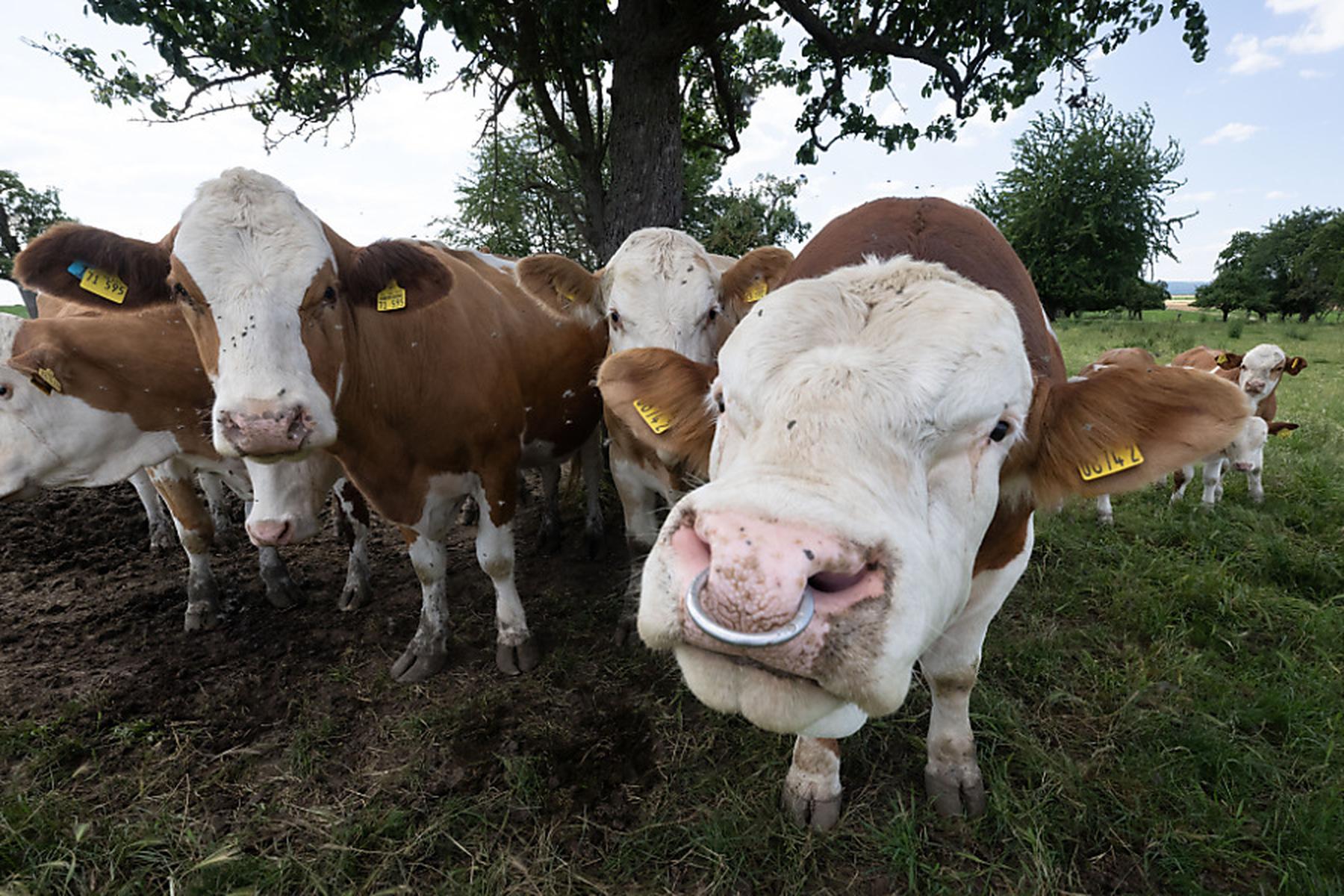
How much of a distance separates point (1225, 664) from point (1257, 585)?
44.7 inches

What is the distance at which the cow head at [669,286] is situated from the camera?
300cm

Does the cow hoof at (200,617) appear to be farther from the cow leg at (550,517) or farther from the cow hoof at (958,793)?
the cow hoof at (958,793)

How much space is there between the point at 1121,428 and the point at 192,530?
4.78 meters

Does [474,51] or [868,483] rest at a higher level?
[474,51]

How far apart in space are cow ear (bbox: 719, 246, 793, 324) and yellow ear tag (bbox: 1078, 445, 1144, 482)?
1783 mm

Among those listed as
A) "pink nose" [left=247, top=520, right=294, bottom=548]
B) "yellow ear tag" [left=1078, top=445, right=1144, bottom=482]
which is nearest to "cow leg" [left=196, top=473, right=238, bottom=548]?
"pink nose" [left=247, top=520, right=294, bottom=548]

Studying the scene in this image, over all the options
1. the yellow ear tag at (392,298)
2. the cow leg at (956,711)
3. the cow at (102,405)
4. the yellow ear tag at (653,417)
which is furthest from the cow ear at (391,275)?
the cow leg at (956,711)

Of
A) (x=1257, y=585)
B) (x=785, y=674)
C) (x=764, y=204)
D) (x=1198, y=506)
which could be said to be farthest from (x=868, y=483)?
(x=764, y=204)

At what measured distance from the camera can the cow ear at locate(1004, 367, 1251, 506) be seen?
1.58 metres

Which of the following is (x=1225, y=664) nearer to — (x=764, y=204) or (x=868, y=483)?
(x=868, y=483)

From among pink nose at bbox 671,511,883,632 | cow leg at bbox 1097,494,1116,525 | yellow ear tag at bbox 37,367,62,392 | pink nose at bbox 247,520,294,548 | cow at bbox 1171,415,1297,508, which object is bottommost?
cow leg at bbox 1097,494,1116,525

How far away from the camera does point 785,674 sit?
1.09m

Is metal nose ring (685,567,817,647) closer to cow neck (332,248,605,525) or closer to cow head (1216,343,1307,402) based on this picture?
cow neck (332,248,605,525)

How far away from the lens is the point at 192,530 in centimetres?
368
